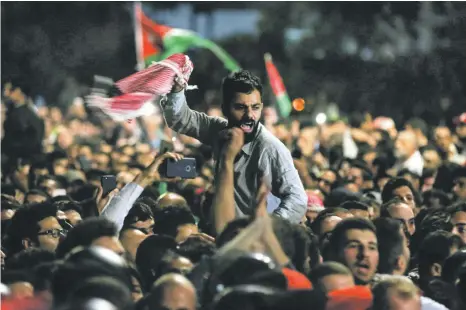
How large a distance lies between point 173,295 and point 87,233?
151cm

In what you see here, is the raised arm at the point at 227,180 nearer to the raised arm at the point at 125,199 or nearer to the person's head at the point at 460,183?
the raised arm at the point at 125,199

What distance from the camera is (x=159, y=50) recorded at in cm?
2752

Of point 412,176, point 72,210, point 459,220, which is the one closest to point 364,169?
point 412,176

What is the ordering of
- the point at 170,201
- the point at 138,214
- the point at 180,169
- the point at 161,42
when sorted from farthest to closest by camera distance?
the point at 161,42 → the point at 170,201 → the point at 138,214 → the point at 180,169

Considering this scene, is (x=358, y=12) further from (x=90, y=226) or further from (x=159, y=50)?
(x=90, y=226)

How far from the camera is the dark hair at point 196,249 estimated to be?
353 inches

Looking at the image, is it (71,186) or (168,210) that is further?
(71,186)

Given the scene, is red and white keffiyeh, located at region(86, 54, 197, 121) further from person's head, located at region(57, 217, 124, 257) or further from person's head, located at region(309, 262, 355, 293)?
person's head, located at region(309, 262, 355, 293)

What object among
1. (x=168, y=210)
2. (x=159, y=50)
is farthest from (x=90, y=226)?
(x=159, y=50)

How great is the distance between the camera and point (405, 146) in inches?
844

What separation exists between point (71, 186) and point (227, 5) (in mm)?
36407

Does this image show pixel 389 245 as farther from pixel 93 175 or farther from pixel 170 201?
pixel 93 175

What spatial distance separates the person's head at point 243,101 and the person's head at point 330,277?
1.87m

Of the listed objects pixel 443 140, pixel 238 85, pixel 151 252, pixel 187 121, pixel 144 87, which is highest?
pixel 238 85
